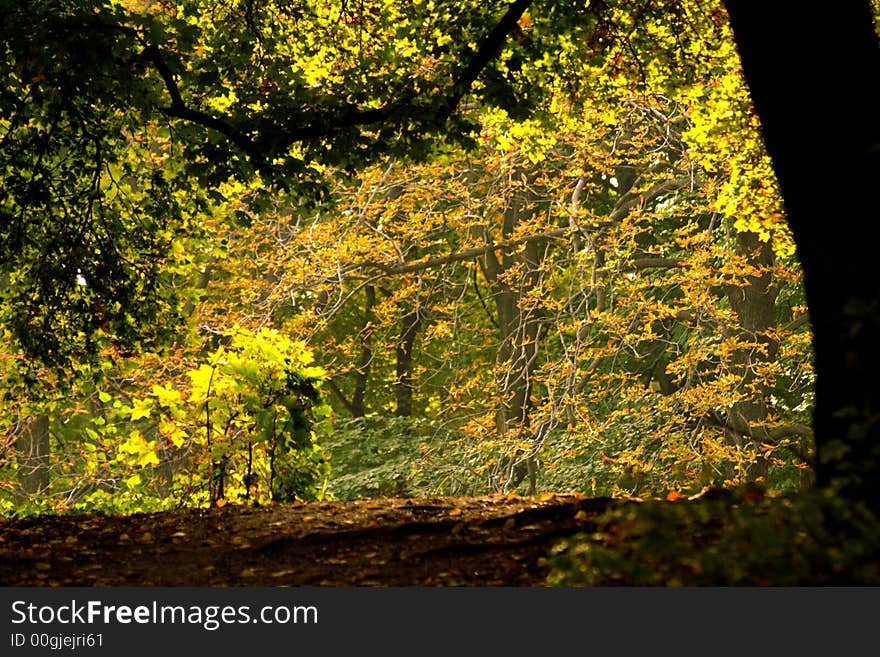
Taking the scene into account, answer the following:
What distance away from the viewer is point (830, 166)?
4570 millimetres

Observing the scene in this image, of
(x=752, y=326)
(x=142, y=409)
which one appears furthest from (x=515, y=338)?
(x=142, y=409)

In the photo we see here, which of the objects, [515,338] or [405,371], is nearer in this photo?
[515,338]

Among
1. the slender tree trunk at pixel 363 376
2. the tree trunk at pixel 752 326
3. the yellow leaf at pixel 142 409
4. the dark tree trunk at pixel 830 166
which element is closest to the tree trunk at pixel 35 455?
the slender tree trunk at pixel 363 376

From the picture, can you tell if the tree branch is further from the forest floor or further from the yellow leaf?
the forest floor

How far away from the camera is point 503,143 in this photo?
9367mm

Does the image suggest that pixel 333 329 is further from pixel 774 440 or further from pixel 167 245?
pixel 167 245

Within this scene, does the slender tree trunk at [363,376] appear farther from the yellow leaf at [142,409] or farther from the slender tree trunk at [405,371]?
the yellow leaf at [142,409]

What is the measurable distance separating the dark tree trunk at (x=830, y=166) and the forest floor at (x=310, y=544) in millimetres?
1549

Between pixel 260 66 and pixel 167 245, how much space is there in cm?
161

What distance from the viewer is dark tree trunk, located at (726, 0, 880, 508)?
4332 millimetres

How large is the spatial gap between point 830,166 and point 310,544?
3.48 metres

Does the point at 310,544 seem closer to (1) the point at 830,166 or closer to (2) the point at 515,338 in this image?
(1) the point at 830,166

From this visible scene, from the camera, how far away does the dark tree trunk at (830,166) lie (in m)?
4.33

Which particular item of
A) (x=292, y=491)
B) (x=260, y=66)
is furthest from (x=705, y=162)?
(x=292, y=491)
